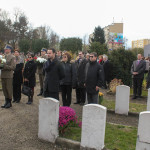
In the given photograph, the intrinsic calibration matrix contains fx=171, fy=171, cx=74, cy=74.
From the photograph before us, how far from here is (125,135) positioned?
462 cm

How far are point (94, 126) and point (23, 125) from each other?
2.57 meters

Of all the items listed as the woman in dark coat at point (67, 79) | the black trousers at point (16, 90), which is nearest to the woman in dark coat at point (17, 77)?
the black trousers at point (16, 90)

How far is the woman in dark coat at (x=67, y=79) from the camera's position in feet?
20.4

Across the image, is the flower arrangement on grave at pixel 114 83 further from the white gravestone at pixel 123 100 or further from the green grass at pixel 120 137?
the green grass at pixel 120 137

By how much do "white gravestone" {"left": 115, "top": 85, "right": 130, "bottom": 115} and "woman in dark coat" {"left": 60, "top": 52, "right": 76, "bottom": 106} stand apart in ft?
6.41

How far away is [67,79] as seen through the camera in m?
6.19

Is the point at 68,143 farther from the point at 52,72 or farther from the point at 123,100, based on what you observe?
the point at 123,100

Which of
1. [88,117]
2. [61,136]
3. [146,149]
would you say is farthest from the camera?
[61,136]

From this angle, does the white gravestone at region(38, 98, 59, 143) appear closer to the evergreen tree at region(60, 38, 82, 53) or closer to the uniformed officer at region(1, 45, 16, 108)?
the uniformed officer at region(1, 45, 16, 108)

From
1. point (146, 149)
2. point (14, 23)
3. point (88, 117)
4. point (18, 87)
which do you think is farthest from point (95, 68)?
point (14, 23)

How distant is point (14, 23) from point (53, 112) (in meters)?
49.4

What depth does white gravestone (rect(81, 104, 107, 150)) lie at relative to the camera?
3.67 m

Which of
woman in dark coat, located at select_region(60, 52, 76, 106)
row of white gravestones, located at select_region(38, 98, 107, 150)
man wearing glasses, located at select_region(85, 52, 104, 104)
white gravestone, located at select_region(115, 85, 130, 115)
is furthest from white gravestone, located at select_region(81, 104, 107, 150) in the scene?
white gravestone, located at select_region(115, 85, 130, 115)

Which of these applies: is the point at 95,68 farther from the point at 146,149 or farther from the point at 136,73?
the point at 136,73
